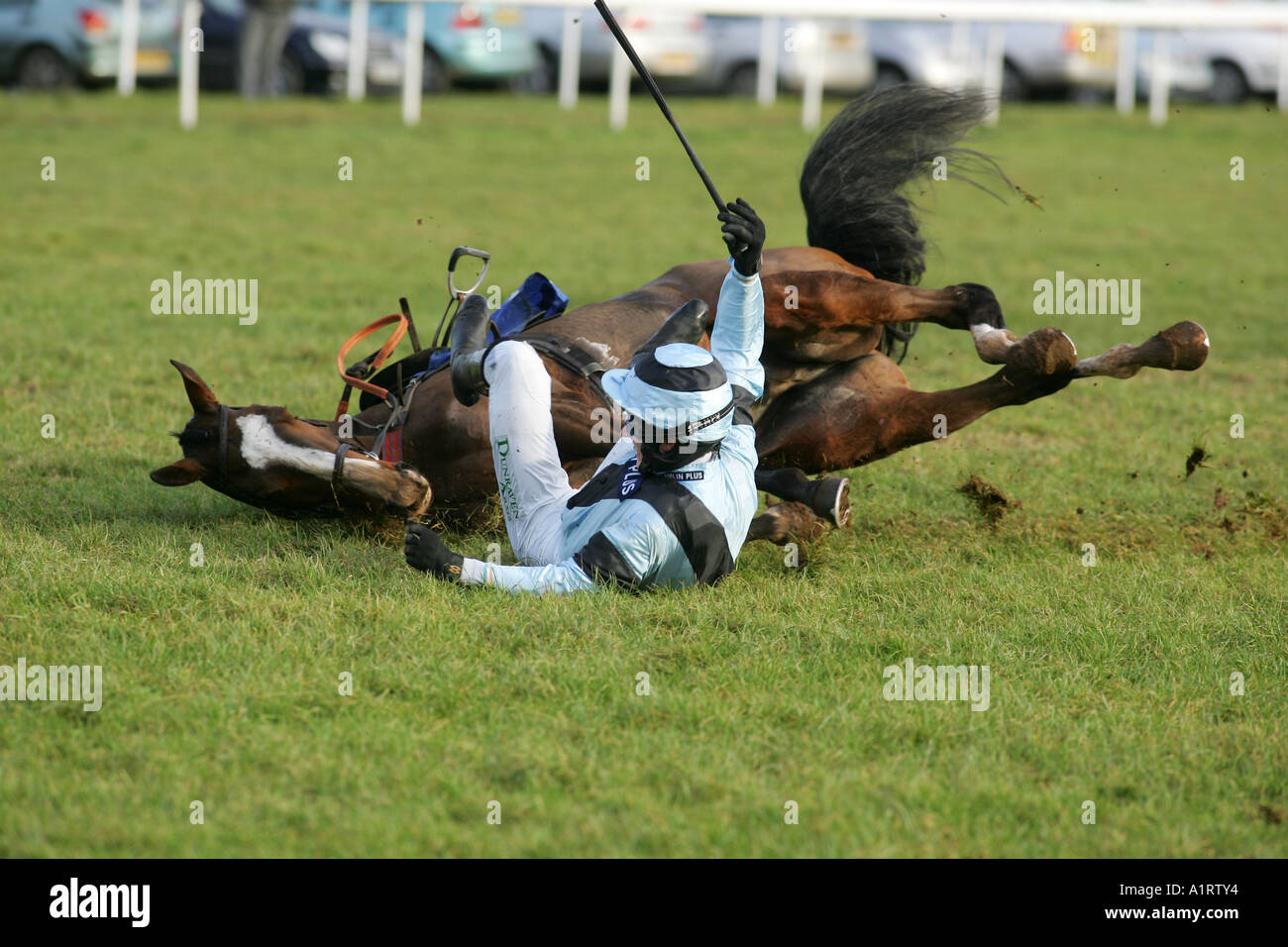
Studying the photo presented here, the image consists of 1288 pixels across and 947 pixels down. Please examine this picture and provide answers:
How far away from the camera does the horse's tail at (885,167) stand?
20.5 feet

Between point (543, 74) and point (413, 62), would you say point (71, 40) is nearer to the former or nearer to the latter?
point (413, 62)

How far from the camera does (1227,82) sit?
69.4 ft

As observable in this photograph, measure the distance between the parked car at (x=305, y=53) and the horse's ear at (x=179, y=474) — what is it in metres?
15.0

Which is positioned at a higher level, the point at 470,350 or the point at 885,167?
the point at 885,167

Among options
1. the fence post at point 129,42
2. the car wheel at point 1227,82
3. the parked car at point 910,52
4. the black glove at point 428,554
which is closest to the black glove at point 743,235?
the black glove at point 428,554

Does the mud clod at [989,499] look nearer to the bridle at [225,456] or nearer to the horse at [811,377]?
the horse at [811,377]

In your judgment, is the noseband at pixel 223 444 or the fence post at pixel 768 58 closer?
the noseband at pixel 223 444

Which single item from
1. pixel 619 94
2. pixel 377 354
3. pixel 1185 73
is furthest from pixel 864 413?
pixel 1185 73

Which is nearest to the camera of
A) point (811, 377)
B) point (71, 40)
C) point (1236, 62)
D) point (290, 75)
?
point (811, 377)

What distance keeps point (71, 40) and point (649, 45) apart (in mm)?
7439

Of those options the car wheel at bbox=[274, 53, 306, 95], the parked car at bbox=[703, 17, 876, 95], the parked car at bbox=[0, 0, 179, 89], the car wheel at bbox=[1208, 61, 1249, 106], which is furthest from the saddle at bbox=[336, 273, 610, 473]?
the car wheel at bbox=[1208, 61, 1249, 106]

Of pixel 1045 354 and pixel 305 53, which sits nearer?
pixel 1045 354

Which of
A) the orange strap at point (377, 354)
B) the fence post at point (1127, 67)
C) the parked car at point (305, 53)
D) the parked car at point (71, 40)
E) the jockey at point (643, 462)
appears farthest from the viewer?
the parked car at point (305, 53)
